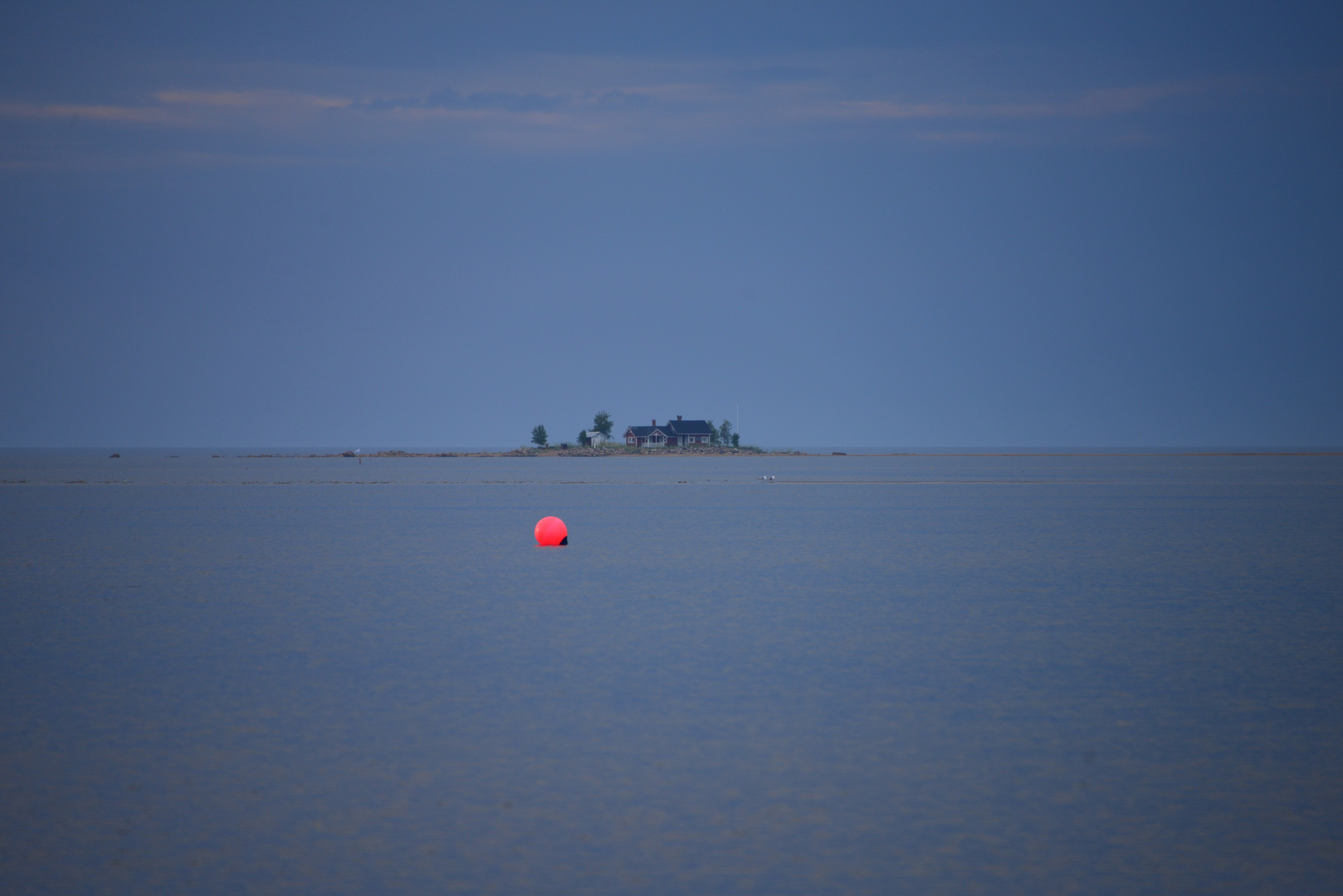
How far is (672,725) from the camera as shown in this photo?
10.4 meters

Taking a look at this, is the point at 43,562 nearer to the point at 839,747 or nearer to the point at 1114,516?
the point at 839,747

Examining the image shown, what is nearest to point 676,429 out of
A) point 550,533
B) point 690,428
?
point 690,428

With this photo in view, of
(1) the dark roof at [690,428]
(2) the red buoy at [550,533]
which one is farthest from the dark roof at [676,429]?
(2) the red buoy at [550,533]

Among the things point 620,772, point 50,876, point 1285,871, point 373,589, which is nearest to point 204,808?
point 50,876

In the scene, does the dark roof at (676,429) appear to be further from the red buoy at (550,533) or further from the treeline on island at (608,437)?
the red buoy at (550,533)

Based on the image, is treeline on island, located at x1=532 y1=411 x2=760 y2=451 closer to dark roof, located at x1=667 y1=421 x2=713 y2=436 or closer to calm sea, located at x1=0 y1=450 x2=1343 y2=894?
dark roof, located at x1=667 y1=421 x2=713 y2=436

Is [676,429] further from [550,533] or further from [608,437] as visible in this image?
[550,533]

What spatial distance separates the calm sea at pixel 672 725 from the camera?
7.02 meters

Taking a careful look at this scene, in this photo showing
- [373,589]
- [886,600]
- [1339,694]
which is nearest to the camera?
[1339,694]

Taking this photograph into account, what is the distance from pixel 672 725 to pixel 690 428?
563 feet

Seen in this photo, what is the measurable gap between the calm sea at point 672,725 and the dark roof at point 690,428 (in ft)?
508

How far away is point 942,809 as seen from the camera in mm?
7938

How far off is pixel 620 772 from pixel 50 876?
3.91m

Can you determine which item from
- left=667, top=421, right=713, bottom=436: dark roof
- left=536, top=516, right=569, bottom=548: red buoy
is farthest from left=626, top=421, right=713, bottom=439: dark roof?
left=536, top=516, right=569, bottom=548: red buoy
